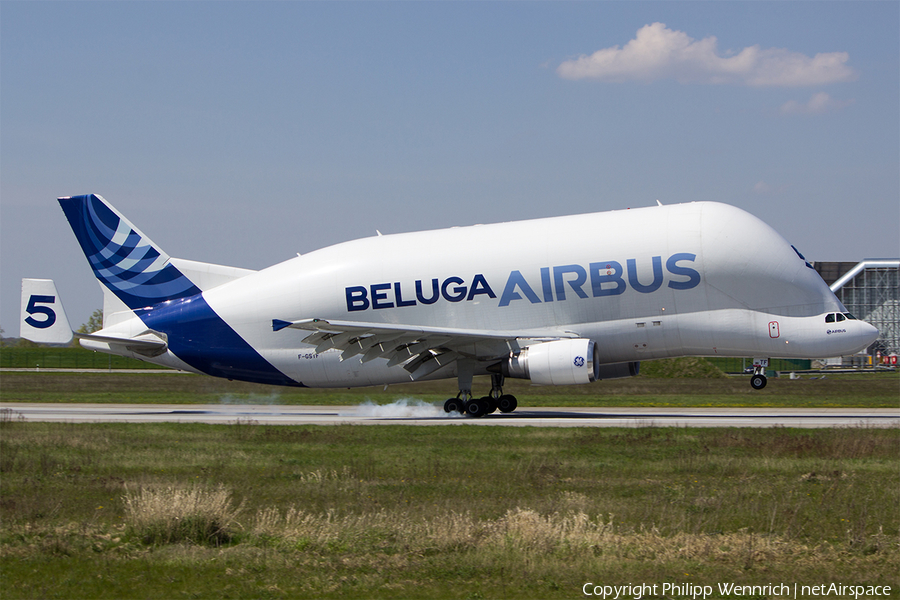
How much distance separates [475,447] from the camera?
20422mm

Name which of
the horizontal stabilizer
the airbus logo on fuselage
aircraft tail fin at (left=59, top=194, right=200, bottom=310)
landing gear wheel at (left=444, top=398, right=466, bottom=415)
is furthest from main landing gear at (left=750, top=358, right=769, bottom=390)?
the horizontal stabilizer

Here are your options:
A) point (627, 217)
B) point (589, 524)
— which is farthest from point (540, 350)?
point (589, 524)

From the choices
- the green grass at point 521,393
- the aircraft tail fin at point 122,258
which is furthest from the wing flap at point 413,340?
the aircraft tail fin at point 122,258

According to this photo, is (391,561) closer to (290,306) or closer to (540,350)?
(540,350)

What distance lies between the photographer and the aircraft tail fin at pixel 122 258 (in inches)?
1312

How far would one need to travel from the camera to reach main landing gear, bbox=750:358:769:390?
91.0 ft

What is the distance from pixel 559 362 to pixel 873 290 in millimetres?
97888

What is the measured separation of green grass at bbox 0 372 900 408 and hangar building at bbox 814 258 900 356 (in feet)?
190

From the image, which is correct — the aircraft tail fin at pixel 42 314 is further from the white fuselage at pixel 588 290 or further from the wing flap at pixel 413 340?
the wing flap at pixel 413 340

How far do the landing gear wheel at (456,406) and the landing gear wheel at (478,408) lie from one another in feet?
0.66

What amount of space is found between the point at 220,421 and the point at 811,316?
20367 millimetres

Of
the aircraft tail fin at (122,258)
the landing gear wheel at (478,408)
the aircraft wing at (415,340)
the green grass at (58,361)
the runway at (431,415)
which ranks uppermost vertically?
the aircraft tail fin at (122,258)

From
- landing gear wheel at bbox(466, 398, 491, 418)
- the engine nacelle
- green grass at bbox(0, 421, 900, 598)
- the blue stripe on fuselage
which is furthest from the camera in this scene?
the blue stripe on fuselage

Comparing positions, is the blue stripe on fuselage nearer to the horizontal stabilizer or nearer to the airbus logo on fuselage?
the horizontal stabilizer
